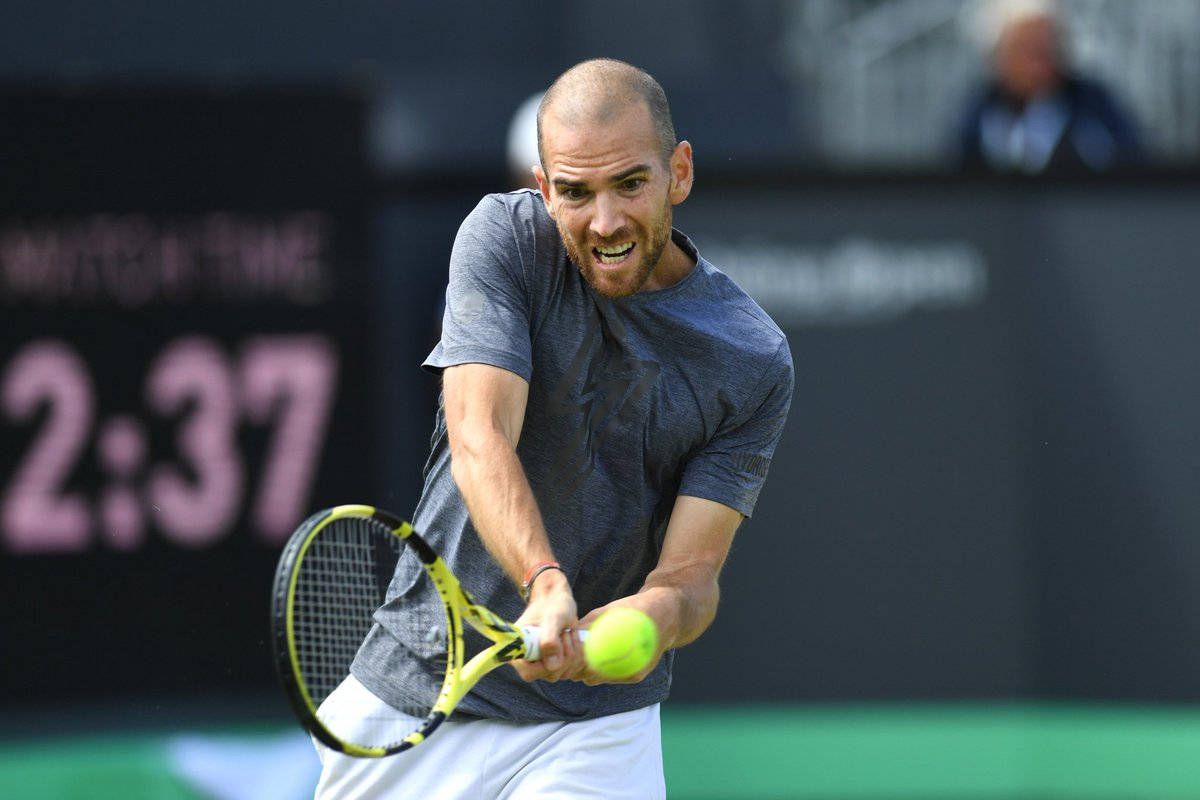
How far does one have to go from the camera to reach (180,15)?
892 cm

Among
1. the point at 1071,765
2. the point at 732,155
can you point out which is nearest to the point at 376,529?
the point at 1071,765

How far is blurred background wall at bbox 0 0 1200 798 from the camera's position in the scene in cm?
620

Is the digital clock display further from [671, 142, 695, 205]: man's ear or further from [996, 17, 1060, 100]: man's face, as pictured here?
[671, 142, 695, 205]: man's ear

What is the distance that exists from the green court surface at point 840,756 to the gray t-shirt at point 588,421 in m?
2.67

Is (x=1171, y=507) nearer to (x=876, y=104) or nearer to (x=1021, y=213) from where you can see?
(x=1021, y=213)

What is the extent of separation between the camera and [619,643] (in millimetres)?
3135

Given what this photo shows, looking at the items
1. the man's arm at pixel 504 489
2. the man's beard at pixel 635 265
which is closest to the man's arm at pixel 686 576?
the man's arm at pixel 504 489

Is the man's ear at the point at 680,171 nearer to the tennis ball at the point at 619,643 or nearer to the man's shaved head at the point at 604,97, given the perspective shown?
the man's shaved head at the point at 604,97

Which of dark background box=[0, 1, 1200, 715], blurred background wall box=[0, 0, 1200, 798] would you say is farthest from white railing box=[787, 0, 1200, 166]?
dark background box=[0, 1, 1200, 715]

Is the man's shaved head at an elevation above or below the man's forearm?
above

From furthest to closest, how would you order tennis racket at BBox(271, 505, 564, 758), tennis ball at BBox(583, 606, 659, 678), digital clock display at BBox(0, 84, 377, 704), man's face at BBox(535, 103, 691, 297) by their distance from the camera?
digital clock display at BBox(0, 84, 377, 704) < man's face at BBox(535, 103, 691, 297) < tennis ball at BBox(583, 606, 659, 678) < tennis racket at BBox(271, 505, 564, 758)

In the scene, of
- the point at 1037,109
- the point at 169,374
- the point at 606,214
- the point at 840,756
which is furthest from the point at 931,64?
the point at 606,214

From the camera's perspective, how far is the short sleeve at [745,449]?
3557 millimetres

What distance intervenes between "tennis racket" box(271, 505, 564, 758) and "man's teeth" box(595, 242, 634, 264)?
56 centimetres
